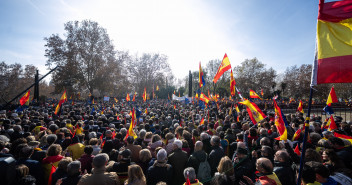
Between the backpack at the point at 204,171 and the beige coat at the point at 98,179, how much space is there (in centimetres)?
189

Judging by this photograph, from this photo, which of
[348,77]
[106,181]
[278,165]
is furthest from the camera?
[278,165]

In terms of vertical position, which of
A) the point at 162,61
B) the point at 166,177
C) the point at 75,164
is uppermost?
the point at 162,61

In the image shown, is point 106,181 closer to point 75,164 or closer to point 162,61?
point 75,164

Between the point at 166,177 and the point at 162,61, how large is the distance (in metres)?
58.0

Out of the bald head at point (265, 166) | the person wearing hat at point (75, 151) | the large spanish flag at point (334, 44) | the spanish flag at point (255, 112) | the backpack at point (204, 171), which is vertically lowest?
the backpack at point (204, 171)

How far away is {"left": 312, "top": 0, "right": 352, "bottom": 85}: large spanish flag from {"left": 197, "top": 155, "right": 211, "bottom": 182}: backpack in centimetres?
270

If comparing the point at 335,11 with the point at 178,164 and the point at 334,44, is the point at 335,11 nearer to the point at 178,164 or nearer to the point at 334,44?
the point at 334,44

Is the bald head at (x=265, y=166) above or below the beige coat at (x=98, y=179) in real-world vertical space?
above

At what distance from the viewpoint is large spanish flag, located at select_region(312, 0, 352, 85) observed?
2.58 meters

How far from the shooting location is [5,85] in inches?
1508

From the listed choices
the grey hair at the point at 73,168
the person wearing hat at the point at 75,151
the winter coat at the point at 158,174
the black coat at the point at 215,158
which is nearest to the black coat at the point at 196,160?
the black coat at the point at 215,158

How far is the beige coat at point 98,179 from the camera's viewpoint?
2.81m

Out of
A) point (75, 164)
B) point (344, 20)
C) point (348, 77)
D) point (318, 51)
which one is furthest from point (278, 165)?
point (75, 164)

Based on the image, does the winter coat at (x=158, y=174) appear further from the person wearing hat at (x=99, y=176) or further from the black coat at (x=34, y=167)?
the black coat at (x=34, y=167)
